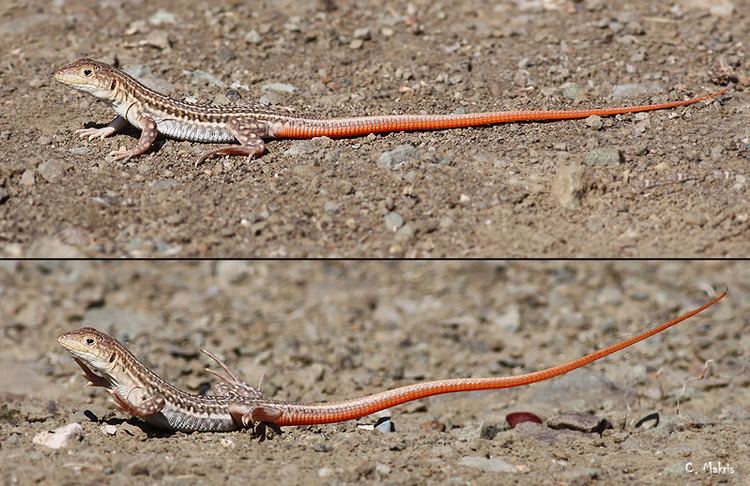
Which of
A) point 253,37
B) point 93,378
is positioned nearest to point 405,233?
point 93,378

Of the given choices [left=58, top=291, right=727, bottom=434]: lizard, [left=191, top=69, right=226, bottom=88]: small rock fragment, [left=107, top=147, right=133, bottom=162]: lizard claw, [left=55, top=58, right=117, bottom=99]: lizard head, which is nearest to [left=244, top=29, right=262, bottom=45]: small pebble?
[left=191, top=69, right=226, bottom=88]: small rock fragment

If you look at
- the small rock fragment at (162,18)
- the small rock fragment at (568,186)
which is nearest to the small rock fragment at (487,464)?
the small rock fragment at (568,186)

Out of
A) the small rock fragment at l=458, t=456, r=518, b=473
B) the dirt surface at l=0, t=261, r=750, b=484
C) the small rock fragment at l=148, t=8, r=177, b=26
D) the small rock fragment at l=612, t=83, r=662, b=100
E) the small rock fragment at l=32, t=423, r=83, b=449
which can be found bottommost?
the dirt surface at l=0, t=261, r=750, b=484

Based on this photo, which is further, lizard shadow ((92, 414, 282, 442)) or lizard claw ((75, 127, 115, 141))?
lizard claw ((75, 127, 115, 141))

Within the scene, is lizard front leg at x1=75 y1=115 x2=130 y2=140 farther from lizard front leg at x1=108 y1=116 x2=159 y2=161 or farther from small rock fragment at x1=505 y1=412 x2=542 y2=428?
small rock fragment at x1=505 y1=412 x2=542 y2=428

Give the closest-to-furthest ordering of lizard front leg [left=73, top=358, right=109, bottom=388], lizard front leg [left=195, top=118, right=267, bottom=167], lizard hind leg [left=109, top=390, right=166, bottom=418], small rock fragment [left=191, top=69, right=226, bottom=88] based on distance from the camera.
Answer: lizard hind leg [left=109, top=390, right=166, bottom=418], lizard front leg [left=73, top=358, right=109, bottom=388], lizard front leg [left=195, top=118, right=267, bottom=167], small rock fragment [left=191, top=69, right=226, bottom=88]

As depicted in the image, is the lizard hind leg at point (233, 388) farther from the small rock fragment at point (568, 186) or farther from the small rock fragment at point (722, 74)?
the small rock fragment at point (722, 74)

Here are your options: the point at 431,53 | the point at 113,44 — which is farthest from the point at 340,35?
the point at 113,44

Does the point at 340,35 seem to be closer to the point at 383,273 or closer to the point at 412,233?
the point at 383,273
